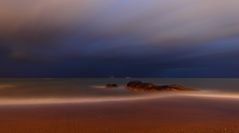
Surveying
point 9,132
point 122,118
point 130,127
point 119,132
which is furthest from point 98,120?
point 9,132

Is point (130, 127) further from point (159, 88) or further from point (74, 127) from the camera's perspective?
point (159, 88)

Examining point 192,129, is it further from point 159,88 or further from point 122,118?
point 159,88

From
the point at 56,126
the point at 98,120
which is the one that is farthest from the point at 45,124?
the point at 98,120

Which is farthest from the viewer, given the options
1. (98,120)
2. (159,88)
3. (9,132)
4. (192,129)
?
(159,88)

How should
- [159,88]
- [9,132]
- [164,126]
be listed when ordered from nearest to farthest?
[9,132]
[164,126]
[159,88]

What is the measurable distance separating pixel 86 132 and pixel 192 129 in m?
5.29

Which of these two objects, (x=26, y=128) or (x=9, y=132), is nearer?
(x=9, y=132)

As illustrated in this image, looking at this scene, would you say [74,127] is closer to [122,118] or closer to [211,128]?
[122,118]

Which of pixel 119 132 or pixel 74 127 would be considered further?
pixel 74 127

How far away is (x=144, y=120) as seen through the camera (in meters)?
17.5

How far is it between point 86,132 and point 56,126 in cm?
236

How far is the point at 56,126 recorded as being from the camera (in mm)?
15016

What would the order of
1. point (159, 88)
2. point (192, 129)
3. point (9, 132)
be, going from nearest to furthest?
1. point (9, 132)
2. point (192, 129)
3. point (159, 88)

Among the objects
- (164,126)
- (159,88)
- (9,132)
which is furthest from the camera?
(159,88)
